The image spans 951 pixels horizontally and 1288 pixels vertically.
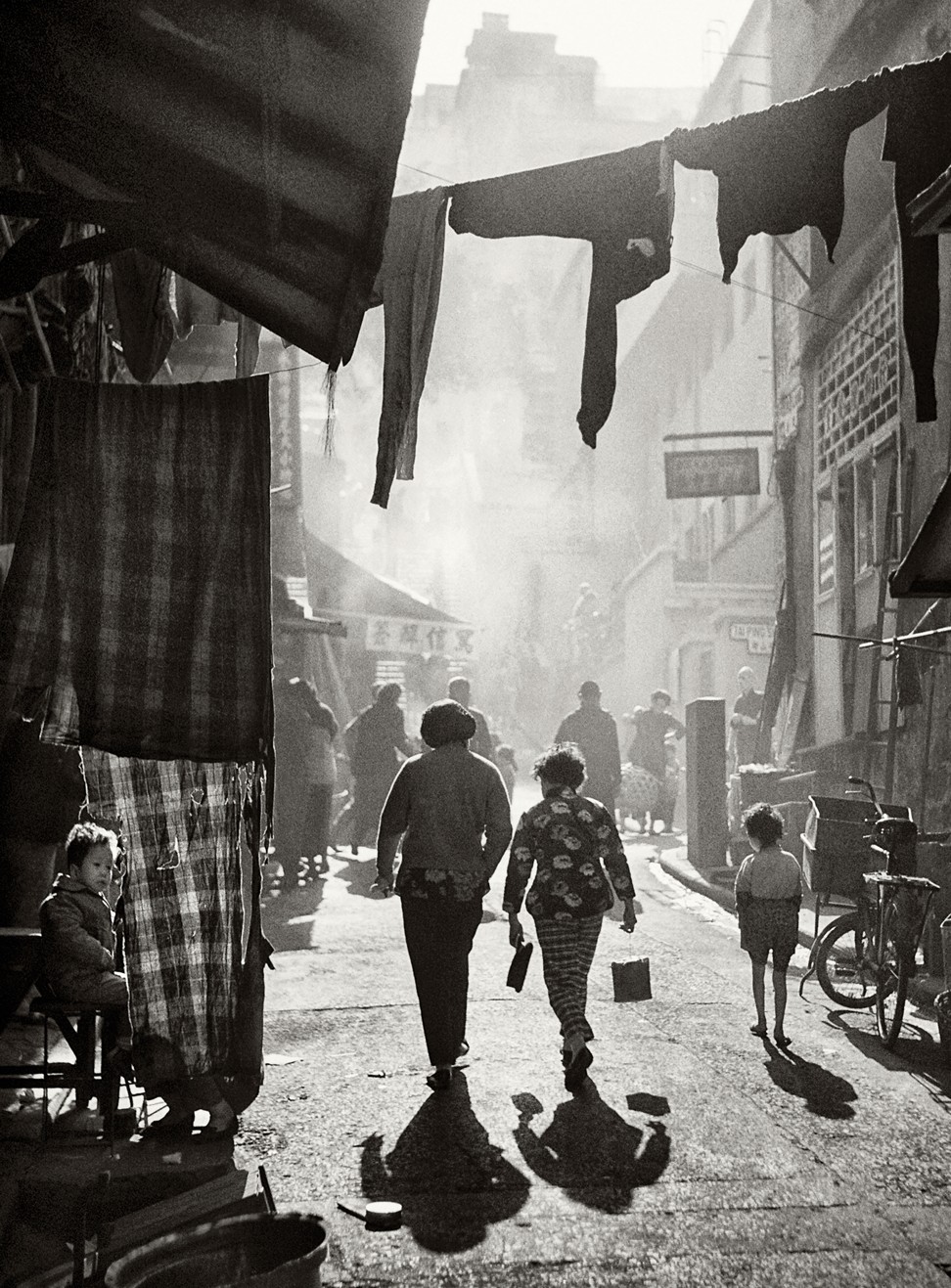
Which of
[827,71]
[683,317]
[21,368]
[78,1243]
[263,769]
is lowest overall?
[78,1243]

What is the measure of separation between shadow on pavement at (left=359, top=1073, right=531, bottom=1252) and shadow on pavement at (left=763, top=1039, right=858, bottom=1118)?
5.56 ft

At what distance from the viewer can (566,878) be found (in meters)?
7.47

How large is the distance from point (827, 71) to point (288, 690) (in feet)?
34.2

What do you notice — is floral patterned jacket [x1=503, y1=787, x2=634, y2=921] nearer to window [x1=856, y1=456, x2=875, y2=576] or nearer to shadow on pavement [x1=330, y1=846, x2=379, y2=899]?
shadow on pavement [x1=330, y1=846, x2=379, y2=899]

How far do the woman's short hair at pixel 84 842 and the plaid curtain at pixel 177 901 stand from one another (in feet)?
2.49

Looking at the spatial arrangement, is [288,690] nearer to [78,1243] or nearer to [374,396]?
[78,1243]

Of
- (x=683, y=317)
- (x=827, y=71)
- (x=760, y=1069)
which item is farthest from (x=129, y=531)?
(x=683, y=317)

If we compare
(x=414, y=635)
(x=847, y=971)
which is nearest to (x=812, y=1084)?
(x=847, y=971)

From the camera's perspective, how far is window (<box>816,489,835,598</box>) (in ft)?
57.4

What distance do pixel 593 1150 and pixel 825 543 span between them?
1320cm

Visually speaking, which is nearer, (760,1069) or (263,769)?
(263,769)

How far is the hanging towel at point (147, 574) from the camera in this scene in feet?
15.7

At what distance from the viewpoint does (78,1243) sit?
360 centimetres

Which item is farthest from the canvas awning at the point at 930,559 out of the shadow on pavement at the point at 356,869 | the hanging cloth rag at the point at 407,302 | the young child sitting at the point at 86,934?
the shadow on pavement at the point at 356,869
